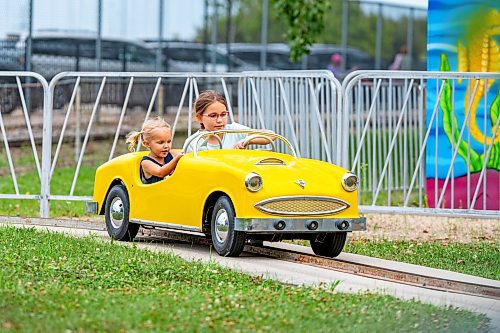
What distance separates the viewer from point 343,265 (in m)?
9.19

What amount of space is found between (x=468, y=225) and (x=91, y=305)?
247 inches

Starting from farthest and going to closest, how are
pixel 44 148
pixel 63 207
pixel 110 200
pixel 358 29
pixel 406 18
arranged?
1. pixel 358 29
2. pixel 406 18
3. pixel 63 207
4. pixel 44 148
5. pixel 110 200

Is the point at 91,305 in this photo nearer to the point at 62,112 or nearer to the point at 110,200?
the point at 110,200

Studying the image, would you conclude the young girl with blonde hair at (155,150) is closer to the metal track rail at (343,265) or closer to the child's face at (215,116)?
the child's face at (215,116)

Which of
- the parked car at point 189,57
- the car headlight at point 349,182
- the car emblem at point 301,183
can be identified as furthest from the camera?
the parked car at point 189,57

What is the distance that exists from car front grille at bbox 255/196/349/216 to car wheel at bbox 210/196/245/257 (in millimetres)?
278

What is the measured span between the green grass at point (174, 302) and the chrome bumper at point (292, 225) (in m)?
0.42

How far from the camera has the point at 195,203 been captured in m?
9.67

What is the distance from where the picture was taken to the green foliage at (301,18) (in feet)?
70.1

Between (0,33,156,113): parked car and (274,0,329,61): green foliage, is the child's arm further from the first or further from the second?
(274,0,329,61): green foliage

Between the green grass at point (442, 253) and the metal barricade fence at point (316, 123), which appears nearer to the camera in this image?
the green grass at point (442, 253)

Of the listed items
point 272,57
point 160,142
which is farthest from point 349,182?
point 272,57

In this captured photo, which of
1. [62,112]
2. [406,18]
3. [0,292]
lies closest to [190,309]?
[0,292]

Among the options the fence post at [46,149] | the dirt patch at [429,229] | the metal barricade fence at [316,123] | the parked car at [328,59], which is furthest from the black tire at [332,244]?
the parked car at [328,59]
